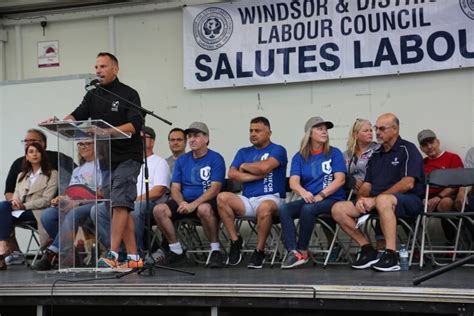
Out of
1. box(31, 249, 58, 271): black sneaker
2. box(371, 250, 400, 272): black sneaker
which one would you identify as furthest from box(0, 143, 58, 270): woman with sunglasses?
box(371, 250, 400, 272): black sneaker

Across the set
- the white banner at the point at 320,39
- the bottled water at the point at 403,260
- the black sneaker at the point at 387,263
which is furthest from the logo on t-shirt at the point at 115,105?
the white banner at the point at 320,39

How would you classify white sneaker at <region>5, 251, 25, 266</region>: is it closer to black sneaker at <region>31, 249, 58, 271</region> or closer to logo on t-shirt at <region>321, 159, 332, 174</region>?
black sneaker at <region>31, 249, 58, 271</region>

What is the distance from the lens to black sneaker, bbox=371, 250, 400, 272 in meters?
6.11

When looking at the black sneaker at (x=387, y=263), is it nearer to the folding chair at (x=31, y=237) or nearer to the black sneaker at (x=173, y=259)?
the black sneaker at (x=173, y=259)

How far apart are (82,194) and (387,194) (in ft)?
7.14

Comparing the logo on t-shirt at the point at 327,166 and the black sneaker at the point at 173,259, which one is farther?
the black sneaker at the point at 173,259

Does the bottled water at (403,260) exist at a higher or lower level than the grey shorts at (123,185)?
lower

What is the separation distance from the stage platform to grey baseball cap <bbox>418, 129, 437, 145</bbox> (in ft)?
4.21

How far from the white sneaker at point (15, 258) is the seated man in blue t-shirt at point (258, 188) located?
221 cm

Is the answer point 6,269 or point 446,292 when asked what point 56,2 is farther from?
point 446,292

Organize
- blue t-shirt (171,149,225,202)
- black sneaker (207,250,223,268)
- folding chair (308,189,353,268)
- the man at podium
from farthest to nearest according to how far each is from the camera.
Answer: blue t-shirt (171,149,225,202) < black sneaker (207,250,223,268) < folding chair (308,189,353,268) < the man at podium

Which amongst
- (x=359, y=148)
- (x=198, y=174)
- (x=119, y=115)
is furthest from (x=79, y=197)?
(x=359, y=148)

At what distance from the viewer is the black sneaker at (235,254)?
278 inches

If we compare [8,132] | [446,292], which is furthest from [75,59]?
[446,292]
